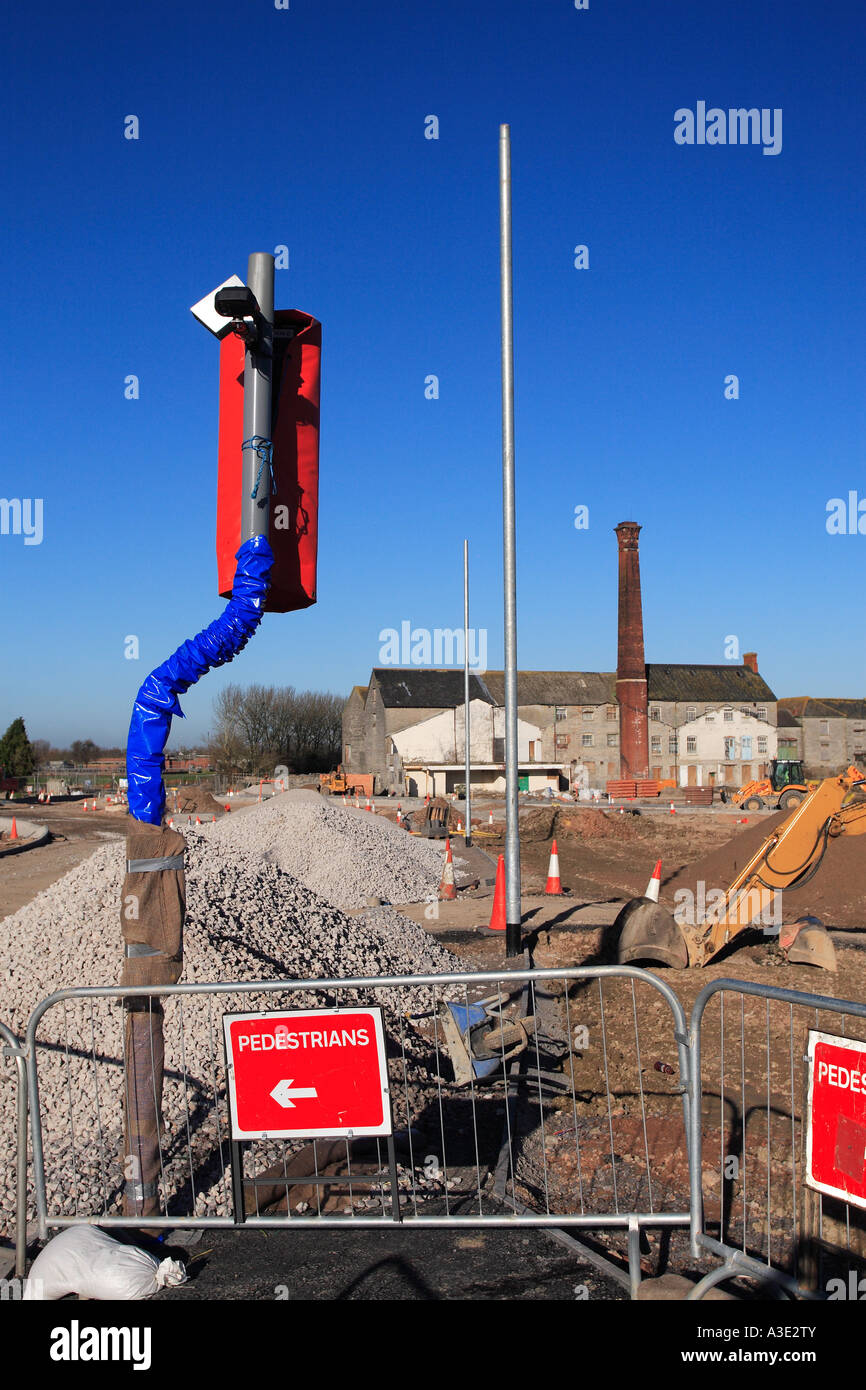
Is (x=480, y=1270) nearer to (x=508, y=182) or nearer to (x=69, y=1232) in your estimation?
(x=69, y=1232)

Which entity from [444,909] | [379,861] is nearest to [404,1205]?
[444,909]

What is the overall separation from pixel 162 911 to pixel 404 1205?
2.26 metres

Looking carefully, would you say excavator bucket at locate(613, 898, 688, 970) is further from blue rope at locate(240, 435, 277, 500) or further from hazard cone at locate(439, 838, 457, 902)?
blue rope at locate(240, 435, 277, 500)

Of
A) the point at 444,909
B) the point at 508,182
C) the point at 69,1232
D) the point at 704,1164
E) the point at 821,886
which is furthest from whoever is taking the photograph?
the point at 821,886

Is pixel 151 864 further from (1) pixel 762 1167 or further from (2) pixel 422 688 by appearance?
(2) pixel 422 688

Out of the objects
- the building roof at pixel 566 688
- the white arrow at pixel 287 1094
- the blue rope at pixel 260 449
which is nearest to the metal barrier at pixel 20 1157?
the white arrow at pixel 287 1094

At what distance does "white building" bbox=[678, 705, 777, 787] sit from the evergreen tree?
4542 centimetres

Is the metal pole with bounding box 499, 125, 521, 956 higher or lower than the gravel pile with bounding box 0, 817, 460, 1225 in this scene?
higher

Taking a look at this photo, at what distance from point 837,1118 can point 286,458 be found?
3.56 meters

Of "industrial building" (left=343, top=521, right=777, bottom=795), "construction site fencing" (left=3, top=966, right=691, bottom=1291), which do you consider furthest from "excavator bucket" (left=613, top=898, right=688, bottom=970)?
"industrial building" (left=343, top=521, right=777, bottom=795)

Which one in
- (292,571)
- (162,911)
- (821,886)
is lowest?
(821,886)

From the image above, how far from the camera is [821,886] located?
62.2 ft

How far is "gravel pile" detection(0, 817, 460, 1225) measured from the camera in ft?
18.5

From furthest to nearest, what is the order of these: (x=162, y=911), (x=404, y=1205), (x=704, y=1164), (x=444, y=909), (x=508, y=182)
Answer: (x=444, y=909), (x=508, y=182), (x=704, y=1164), (x=404, y=1205), (x=162, y=911)
